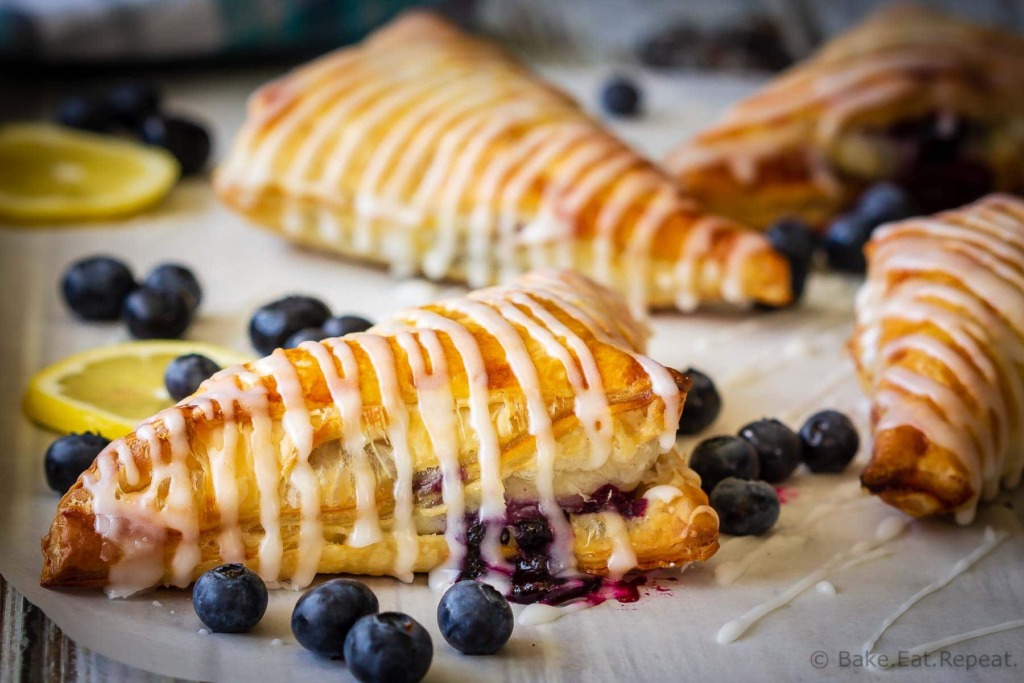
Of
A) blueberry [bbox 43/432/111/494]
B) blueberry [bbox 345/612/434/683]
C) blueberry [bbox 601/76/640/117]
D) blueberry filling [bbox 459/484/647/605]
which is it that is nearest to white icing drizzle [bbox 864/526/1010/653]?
blueberry filling [bbox 459/484/647/605]

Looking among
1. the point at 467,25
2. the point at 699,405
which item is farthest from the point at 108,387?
the point at 467,25

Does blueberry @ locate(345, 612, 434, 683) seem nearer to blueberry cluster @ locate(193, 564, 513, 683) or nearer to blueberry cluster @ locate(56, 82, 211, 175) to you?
blueberry cluster @ locate(193, 564, 513, 683)

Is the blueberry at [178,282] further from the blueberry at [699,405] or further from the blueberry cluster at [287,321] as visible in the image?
the blueberry at [699,405]

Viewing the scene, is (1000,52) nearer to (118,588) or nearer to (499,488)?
(499,488)

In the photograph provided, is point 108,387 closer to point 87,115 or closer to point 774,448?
point 774,448

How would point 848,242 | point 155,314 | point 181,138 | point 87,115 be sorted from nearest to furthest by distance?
point 155,314
point 848,242
point 181,138
point 87,115

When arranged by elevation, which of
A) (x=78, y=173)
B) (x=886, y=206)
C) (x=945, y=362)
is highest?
(x=945, y=362)

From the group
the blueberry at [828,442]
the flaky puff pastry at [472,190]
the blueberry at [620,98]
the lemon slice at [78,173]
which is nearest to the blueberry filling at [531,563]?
the blueberry at [828,442]
